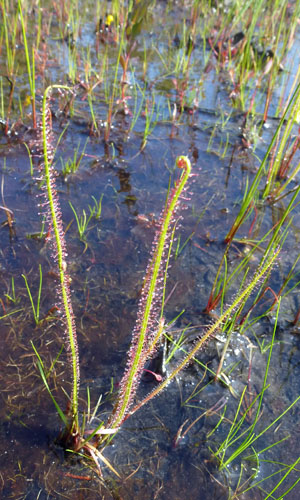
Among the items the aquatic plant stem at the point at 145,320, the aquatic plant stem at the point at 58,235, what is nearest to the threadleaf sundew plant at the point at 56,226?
the aquatic plant stem at the point at 58,235

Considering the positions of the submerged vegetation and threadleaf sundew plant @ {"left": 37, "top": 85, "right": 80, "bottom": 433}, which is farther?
the submerged vegetation

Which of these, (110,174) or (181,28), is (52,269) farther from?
(181,28)

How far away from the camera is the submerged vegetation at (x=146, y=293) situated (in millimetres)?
1646

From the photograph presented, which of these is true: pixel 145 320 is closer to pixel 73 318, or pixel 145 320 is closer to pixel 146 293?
pixel 73 318

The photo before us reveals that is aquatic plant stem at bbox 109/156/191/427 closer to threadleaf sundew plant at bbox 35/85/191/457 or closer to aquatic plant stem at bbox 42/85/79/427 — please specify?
threadleaf sundew plant at bbox 35/85/191/457

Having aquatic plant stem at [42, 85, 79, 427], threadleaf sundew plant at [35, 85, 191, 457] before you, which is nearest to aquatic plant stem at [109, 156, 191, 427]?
threadleaf sundew plant at [35, 85, 191, 457]

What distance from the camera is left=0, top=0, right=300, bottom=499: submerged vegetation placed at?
165 cm

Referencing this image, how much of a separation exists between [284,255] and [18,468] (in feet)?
6.55

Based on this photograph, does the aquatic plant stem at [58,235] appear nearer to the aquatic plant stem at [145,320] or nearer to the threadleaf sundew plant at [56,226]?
the threadleaf sundew plant at [56,226]

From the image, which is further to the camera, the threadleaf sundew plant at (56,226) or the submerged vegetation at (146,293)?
the submerged vegetation at (146,293)

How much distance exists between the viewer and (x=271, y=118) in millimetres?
4148

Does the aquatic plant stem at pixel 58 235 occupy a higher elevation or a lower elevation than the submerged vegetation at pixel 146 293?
higher

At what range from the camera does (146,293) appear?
1899 millimetres

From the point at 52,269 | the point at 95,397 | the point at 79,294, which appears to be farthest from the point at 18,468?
the point at 52,269
